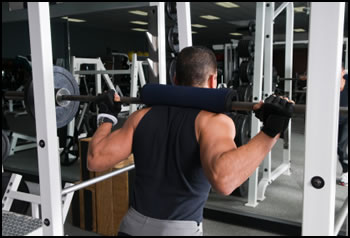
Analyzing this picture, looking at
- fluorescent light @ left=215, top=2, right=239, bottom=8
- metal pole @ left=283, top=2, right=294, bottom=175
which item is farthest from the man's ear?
fluorescent light @ left=215, top=2, right=239, bottom=8

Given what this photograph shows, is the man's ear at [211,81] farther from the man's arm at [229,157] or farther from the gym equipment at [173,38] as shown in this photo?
the gym equipment at [173,38]

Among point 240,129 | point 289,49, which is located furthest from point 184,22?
point 289,49

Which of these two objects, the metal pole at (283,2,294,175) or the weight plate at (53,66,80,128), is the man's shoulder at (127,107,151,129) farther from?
the metal pole at (283,2,294,175)

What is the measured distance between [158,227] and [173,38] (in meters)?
1.05

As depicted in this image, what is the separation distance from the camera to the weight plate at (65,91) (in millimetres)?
1446

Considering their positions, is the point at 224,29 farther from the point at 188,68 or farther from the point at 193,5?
the point at 188,68

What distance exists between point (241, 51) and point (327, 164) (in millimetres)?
2891

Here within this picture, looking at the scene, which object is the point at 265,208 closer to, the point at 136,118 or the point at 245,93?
the point at 245,93

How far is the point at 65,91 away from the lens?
4.91 ft

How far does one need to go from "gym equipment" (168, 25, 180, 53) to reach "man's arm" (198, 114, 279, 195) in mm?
950

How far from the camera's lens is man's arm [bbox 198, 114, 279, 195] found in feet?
3.08

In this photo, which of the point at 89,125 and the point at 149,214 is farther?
the point at 89,125

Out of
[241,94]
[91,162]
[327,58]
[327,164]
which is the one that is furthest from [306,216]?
[241,94]

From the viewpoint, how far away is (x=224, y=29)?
13398mm
